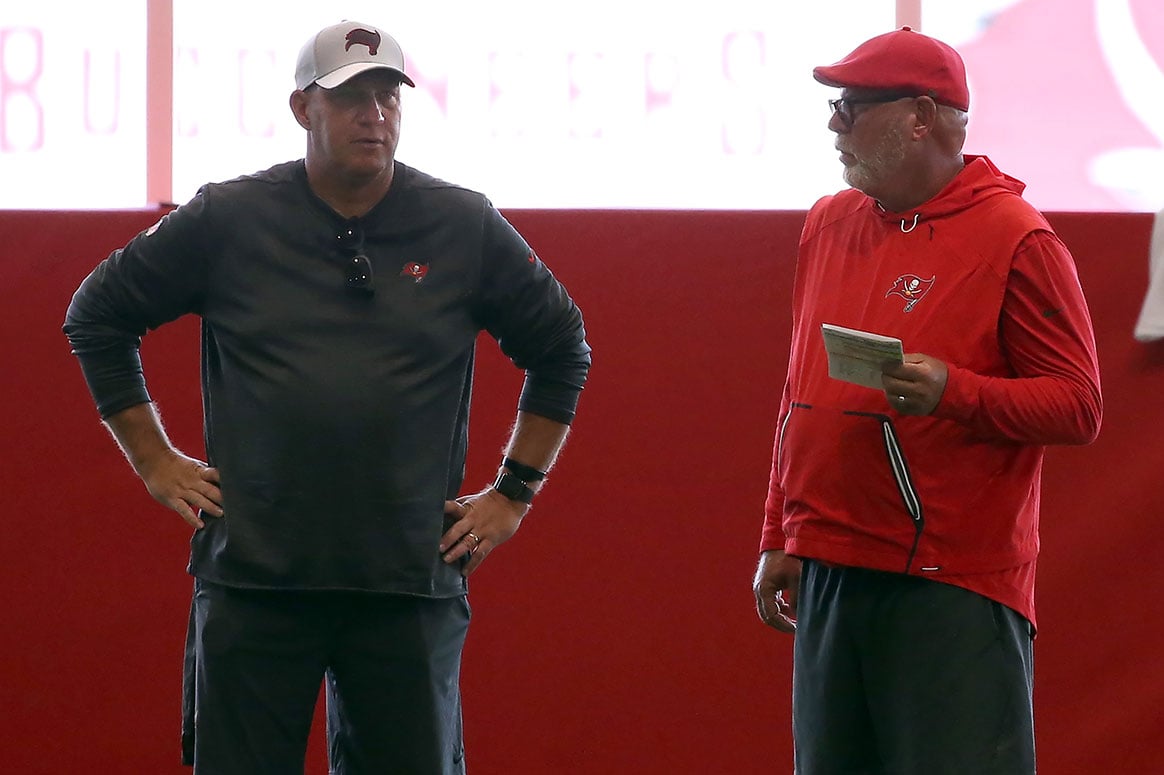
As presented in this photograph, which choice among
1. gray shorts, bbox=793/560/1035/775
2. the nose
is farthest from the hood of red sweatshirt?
the nose

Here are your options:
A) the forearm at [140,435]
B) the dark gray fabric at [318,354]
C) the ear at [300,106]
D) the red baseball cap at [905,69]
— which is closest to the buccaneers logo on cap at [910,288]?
the red baseball cap at [905,69]

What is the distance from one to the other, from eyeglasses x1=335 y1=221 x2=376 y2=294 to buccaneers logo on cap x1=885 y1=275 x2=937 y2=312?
27.1 inches

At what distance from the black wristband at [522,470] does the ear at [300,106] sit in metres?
0.57

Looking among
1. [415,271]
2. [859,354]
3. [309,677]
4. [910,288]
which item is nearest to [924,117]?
[910,288]

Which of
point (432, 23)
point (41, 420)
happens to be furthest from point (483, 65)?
point (41, 420)

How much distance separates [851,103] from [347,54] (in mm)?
691

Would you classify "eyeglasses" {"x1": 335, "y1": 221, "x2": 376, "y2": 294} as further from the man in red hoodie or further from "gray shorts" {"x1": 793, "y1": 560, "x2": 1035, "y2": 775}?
"gray shorts" {"x1": 793, "y1": 560, "x2": 1035, "y2": 775}

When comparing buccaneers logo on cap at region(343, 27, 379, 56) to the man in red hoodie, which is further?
buccaneers logo on cap at region(343, 27, 379, 56)

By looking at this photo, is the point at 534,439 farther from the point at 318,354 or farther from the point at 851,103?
the point at 851,103

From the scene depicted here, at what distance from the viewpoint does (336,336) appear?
1798 millimetres

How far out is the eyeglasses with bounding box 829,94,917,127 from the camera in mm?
1777

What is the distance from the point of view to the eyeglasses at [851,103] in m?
1.78

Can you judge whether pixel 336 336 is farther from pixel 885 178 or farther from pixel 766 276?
pixel 766 276

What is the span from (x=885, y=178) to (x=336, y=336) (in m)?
0.76
